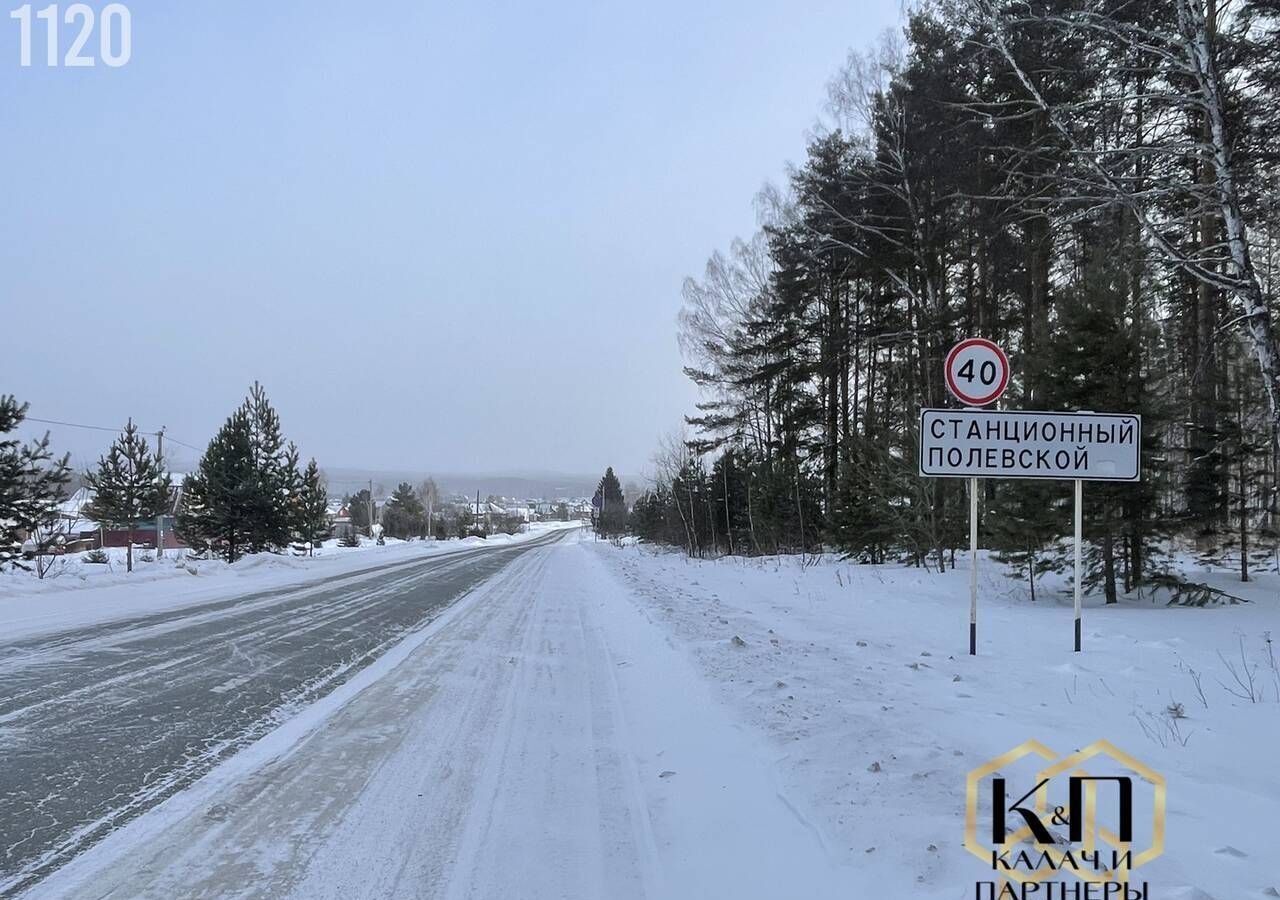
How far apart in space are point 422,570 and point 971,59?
20.2 m

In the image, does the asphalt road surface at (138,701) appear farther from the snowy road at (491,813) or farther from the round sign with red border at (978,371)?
the round sign with red border at (978,371)

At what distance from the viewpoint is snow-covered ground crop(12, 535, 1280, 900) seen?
10.1 feet

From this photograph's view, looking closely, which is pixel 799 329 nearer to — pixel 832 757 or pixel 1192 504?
pixel 1192 504

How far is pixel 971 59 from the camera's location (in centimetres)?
1310

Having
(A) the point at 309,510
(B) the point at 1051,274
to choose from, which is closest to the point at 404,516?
(A) the point at 309,510

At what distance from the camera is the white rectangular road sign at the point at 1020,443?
7820mm

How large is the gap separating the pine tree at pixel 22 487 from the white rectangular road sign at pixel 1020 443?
80.0ft

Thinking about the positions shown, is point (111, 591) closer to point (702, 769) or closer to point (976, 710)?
point (702, 769)

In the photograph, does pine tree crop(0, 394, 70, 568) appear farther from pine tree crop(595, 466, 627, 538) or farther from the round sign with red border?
pine tree crop(595, 466, 627, 538)

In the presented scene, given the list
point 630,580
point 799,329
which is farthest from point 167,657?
point 799,329

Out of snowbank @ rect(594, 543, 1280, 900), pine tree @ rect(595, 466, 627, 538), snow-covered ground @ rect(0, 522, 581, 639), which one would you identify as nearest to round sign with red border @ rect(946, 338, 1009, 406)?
snowbank @ rect(594, 543, 1280, 900)

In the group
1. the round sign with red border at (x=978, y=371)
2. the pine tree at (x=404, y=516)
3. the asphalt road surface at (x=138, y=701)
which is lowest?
the pine tree at (x=404, y=516)

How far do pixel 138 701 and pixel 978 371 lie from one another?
28.0 feet

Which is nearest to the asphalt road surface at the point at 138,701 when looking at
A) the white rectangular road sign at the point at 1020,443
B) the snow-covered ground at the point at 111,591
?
the snow-covered ground at the point at 111,591
